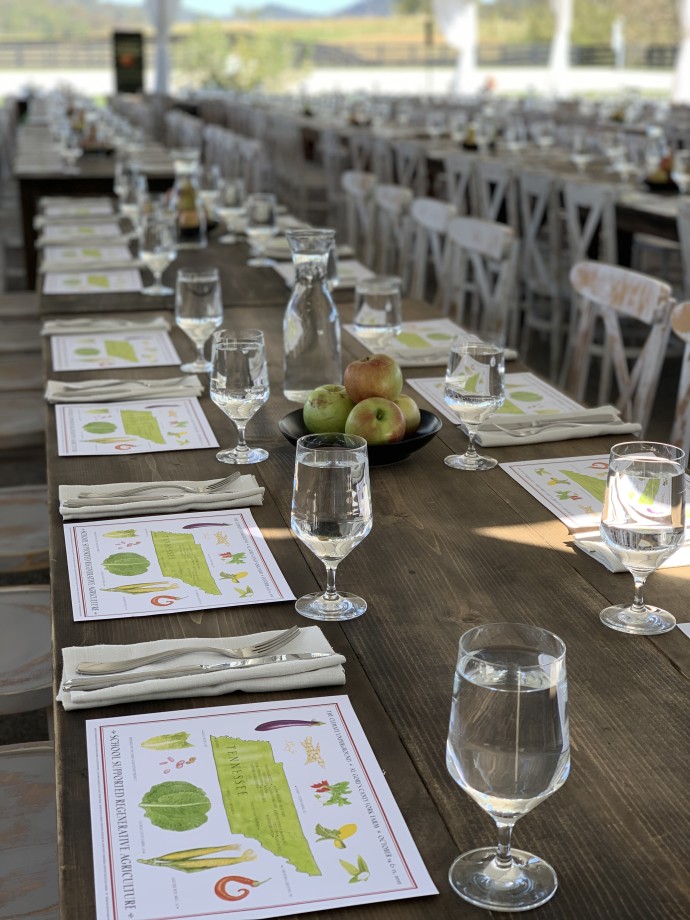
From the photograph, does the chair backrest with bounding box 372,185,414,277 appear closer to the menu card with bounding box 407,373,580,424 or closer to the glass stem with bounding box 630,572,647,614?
the menu card with bounding box 407,373,580,424

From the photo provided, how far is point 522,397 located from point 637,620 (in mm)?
894

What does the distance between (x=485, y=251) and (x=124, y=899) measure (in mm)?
2492

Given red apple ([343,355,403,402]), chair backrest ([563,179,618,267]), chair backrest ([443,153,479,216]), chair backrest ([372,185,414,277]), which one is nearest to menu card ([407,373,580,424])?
red apple ([343,355,403,402])

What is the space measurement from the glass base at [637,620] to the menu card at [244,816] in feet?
1.08

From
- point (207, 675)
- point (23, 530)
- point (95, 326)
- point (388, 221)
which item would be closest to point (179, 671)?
point (207, 675)

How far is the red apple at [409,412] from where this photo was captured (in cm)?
177

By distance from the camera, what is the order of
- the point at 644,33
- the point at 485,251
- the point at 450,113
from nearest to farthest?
A: the point at 485,251 < the point at 450,113 < the point at 644,33

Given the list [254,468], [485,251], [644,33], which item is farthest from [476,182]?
[644,33]

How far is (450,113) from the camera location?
11.1 meters

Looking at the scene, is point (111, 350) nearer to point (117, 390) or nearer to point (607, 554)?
point (117, 390)

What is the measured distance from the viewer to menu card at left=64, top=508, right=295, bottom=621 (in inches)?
51.8

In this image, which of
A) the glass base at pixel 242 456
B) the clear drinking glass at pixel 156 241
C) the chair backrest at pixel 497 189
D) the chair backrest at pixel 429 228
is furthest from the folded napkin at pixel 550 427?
the chair backrest at pixel 497 189

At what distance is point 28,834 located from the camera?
4.58ft

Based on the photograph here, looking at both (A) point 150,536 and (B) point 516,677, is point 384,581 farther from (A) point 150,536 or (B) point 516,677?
(B) point 516,677
